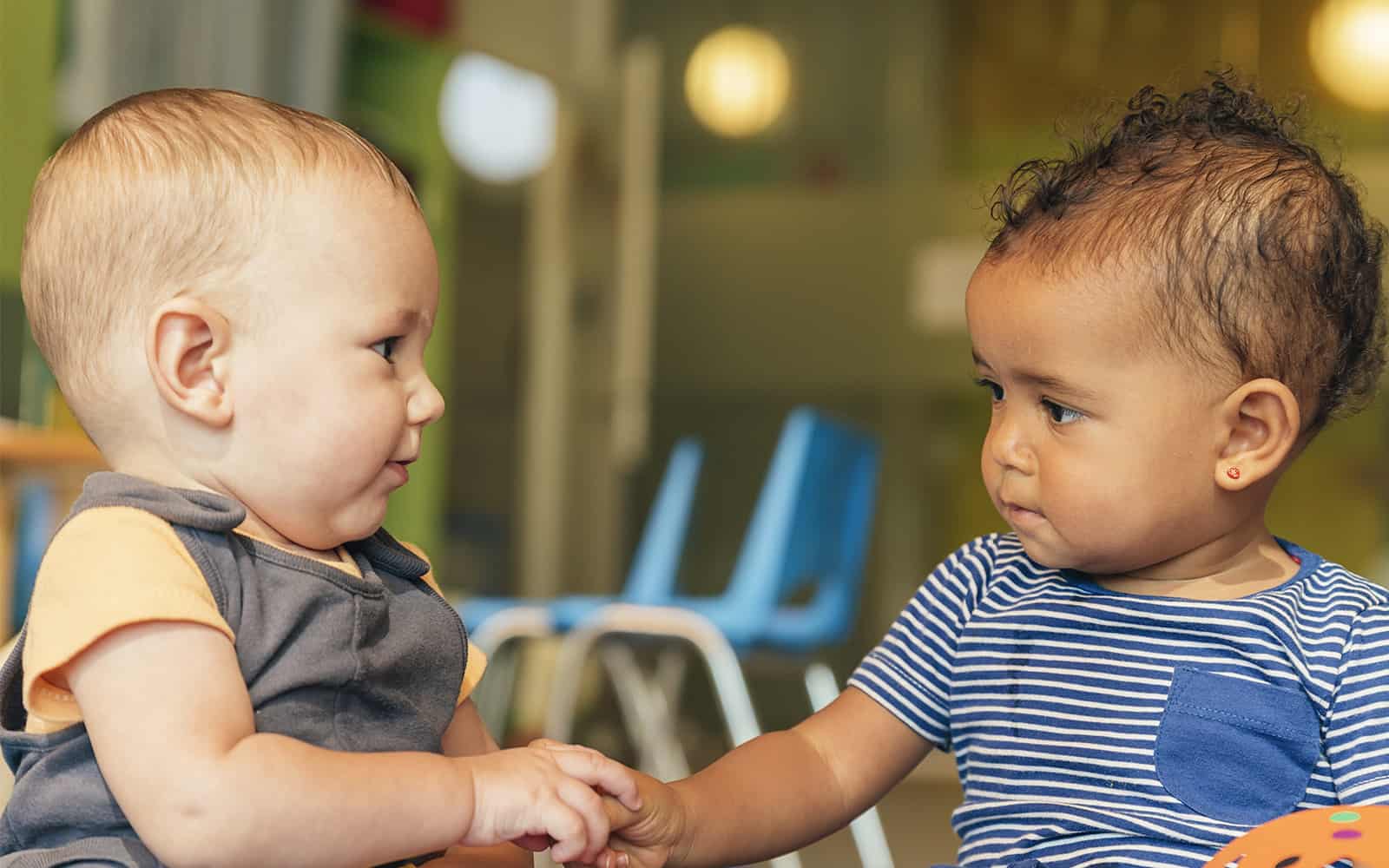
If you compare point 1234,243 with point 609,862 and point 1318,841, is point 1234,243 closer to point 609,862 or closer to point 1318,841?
point 1318,841

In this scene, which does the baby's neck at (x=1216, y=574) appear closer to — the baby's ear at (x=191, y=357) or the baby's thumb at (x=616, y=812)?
the baby's thumb at (x=616, y=812)

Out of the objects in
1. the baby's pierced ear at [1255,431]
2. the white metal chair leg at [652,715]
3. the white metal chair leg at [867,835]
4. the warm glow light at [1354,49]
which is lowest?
the white metal chair leg at [652,715]

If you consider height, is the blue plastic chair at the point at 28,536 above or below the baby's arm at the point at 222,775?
below

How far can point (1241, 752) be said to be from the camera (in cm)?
84

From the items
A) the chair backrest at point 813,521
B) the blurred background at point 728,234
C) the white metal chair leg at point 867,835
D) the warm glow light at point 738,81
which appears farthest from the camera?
the warm glow light at point 738,81

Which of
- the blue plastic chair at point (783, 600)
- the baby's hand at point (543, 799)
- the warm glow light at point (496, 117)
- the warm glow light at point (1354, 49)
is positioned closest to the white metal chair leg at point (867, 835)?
the blue plastic chair at point (783, 600)

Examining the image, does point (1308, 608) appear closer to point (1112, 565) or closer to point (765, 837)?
point (1112, 565)

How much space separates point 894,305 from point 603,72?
1.31 metres

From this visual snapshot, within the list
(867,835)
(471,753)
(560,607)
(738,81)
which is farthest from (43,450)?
(738,81)

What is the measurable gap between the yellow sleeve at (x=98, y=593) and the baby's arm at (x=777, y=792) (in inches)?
9.8

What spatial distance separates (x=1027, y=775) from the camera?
2.94 ft

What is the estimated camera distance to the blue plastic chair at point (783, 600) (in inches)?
98.8

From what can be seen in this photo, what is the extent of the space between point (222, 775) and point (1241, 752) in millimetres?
533

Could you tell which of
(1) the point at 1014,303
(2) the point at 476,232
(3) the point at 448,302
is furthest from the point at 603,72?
(1) the point at 1014,303
